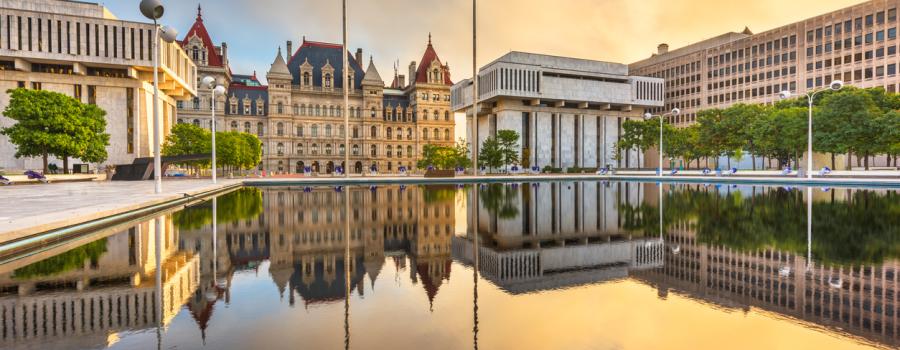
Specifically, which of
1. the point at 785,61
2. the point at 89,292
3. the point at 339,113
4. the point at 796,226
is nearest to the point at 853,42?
the point at 785,61

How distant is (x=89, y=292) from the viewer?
18.7 feet

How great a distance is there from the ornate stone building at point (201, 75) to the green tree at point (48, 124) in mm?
34779

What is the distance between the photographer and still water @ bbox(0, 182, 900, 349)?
169 inches

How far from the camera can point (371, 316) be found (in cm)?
490

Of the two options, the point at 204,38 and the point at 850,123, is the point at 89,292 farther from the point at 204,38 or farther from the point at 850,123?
the point at 204,38

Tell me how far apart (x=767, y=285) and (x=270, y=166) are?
76.7 m

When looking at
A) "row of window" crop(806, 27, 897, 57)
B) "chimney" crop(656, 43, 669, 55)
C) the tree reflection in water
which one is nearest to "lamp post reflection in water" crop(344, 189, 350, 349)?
the tree reflection in water

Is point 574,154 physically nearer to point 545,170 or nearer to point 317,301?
point 545,170

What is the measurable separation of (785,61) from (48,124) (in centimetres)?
10931

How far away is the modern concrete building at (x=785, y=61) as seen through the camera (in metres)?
71.1

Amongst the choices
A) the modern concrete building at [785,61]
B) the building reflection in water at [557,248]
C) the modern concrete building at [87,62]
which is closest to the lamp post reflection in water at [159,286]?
the building reflection in water at [557,248]

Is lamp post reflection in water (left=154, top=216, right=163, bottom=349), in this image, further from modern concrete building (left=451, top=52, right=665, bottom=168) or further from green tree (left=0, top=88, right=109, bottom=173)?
modern concrete building (left=451, top=52, right=665, bottom=168)

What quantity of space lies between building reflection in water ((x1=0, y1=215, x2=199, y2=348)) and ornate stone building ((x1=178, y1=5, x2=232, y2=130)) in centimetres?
7187

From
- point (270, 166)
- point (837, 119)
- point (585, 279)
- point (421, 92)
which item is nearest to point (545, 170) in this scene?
point (421, 92)
